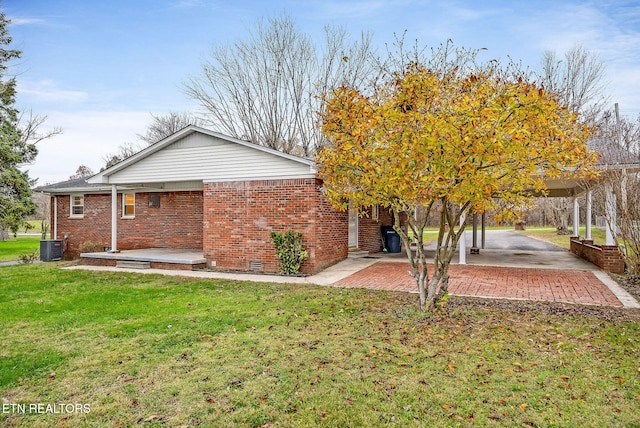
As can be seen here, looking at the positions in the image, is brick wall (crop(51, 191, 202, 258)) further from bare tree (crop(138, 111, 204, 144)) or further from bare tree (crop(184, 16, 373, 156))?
bare tree (crop(138, 111, 204, 144))

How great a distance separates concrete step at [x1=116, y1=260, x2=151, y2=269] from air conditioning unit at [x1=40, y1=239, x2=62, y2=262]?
5259 millimetres

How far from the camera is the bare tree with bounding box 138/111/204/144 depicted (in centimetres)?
3497

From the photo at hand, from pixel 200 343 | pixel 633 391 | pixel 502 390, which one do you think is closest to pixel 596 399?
pixel 633 391

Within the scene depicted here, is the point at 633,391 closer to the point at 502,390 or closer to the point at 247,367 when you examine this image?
the point at 502,390

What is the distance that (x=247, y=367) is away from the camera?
13.9 ft

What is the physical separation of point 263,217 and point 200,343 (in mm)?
6146

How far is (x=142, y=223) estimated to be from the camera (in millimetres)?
15195

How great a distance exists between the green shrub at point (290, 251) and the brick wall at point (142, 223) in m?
5.00

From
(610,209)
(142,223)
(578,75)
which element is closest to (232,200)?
(142,223)

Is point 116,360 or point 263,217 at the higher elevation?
point 263,217

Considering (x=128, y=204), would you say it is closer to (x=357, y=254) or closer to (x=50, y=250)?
(x=50, y=250)

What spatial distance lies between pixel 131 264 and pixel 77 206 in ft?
21.7

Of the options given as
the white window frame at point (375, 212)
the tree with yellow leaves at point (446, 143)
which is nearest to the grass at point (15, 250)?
the white window frame at point (375, 212)

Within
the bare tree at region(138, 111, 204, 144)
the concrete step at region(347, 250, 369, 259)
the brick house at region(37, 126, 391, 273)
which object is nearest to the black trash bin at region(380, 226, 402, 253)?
the concrete step at region(347, 250, 369, 259)
